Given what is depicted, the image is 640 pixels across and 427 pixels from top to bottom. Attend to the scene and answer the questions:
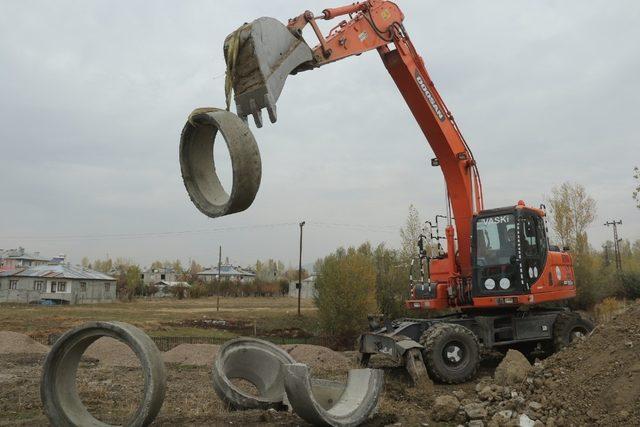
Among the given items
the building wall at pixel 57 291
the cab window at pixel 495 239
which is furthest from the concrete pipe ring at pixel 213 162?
the building wall at pixel 57 291

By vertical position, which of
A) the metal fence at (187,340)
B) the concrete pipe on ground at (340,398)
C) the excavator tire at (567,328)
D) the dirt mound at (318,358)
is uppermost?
the excavator tire at (567,328)

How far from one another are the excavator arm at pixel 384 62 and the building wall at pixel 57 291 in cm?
5077

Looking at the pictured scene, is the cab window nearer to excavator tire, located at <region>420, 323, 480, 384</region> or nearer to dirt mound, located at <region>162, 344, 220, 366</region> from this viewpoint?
excavator tire, located at <region>420, 323, 480, 384</region>

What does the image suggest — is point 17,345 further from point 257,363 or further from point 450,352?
point 450,352

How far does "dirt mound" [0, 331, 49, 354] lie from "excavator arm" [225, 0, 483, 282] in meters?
12.1

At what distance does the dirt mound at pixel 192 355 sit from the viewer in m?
13.5

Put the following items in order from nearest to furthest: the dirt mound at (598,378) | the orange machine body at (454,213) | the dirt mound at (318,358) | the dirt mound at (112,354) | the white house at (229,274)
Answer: the dirt mound at (598,378)
the orange machine body at (454,213)
the dirt mound at (318,358)
the dirt mound at (112,354)
the white house at (229,274)

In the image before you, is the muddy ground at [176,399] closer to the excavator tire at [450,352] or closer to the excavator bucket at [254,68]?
the excavator tire at [450,352]

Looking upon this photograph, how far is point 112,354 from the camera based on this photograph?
46.9ft

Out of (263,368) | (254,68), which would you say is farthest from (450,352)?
(254,68)

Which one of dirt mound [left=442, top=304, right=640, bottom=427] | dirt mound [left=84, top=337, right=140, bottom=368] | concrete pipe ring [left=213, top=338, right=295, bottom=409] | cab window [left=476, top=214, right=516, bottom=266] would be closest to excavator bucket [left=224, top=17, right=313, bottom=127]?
concrete pipe ring [left=213, top=338, right=295, bottom=409]

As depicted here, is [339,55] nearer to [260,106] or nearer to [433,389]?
[260,106]

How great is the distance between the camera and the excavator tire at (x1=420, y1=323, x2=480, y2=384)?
9250 millimetres

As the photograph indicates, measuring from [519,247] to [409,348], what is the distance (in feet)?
9.42
